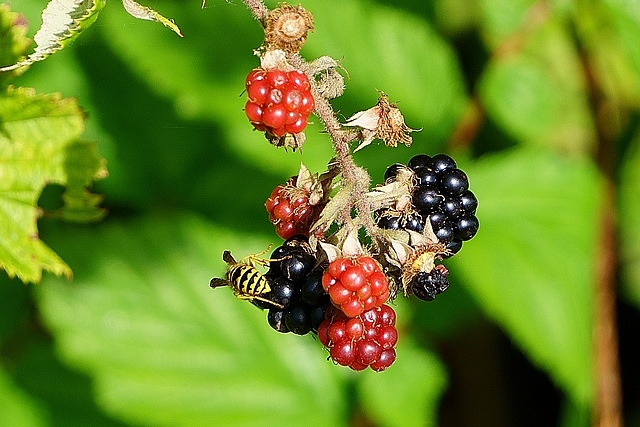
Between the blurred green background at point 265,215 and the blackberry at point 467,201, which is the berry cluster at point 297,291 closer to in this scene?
the blackberry at point 467,201

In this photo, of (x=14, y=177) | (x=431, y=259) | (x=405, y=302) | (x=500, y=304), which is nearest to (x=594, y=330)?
(x=500, y=304)

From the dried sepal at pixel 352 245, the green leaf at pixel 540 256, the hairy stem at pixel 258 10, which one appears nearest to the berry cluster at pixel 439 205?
the dried sepal at pixel 352 245

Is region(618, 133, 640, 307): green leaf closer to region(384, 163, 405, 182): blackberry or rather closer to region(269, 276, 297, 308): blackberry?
region(384, 163, 405, 182): blackberry

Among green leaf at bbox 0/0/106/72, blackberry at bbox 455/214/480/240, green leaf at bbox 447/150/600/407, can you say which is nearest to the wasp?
blackberry at bbox 455/214/480/240

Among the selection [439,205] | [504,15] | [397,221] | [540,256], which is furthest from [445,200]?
[504,15]

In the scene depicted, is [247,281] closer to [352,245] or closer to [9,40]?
[352,245]

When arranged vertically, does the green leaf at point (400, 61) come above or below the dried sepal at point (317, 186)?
above
